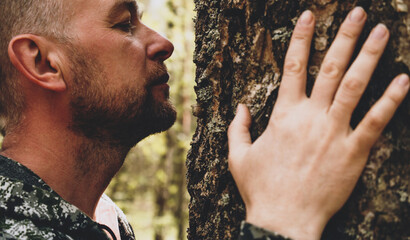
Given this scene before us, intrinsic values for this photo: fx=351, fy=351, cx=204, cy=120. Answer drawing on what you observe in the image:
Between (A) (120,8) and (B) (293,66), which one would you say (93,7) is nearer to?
(A) (120,8)

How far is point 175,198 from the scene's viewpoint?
11.0m

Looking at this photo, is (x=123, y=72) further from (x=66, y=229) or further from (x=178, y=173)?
(x=178, y=173)

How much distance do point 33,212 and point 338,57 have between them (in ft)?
4.84

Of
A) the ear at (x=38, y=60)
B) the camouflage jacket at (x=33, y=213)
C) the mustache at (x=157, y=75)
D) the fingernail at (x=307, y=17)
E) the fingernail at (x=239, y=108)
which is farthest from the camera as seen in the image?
the mustache at (x=157, y=75)

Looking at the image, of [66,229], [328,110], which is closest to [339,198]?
[328,110]

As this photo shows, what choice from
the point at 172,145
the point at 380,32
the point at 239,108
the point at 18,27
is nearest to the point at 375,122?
the point at 380,32

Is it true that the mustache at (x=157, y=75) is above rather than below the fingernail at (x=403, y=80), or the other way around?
below

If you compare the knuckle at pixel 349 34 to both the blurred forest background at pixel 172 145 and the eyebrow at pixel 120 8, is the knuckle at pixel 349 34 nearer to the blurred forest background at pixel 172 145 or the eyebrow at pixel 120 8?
the eyebrow at pixel 120 8

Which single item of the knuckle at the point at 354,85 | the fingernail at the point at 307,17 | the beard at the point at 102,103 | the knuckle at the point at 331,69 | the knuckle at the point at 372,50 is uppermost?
the fingernail at the point at 307,17

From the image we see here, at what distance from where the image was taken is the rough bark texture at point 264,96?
1107mm

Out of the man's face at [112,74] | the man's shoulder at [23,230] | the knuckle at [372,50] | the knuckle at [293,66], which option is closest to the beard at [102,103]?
the man's face at [112,74]

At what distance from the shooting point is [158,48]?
7.15 ft

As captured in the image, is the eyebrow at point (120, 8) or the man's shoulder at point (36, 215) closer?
the man's shoulder at point (36, 215)

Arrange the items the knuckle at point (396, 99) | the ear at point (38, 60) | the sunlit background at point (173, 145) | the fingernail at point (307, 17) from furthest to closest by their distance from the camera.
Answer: the sunlit background at point (173, 145) < the ear at point (38, 60) < the fingernail at point (307, 17) < the knuckle at point (396, 99)
